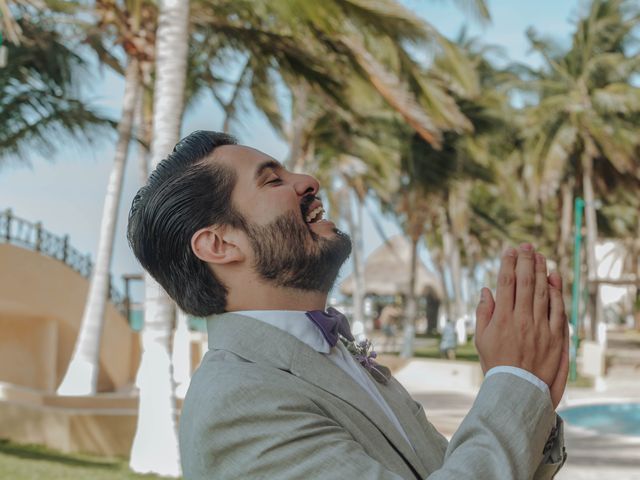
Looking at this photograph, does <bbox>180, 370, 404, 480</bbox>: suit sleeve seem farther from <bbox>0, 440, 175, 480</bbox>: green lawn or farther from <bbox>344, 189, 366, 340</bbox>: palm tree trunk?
<bbox>344, 189, 366, 340</bbox>: palm tree trunk

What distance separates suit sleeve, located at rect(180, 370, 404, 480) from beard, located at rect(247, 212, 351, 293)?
0.24 meters

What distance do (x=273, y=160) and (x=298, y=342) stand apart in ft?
1.16

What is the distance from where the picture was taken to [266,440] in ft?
4.60

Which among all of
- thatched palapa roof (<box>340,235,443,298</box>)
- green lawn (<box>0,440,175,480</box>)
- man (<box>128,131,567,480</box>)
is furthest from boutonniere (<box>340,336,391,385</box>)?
thatched palapa roof (<box>340,235,443,298</box>)

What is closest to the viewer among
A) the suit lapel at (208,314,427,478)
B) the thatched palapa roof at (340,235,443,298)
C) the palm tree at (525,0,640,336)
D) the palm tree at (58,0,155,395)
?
the suit lapel at (208,314,427,478)

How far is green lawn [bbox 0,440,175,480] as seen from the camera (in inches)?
320

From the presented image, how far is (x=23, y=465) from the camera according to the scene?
→ 8.61 meters

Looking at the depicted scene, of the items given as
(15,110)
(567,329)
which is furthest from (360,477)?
(15,110)

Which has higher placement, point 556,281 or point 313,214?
point 313,214

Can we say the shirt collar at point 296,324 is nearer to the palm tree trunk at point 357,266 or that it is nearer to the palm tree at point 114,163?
the palm tree at point 114,163

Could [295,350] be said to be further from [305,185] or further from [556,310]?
[556,310]

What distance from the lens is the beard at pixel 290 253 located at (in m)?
1.65

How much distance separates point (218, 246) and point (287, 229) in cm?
12

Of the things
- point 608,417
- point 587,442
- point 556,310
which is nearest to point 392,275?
point 608,417
